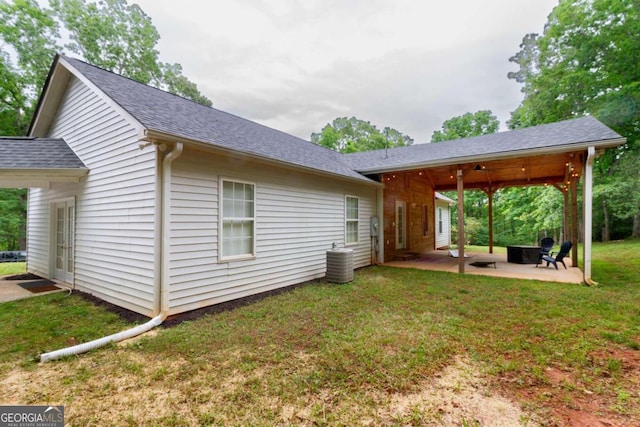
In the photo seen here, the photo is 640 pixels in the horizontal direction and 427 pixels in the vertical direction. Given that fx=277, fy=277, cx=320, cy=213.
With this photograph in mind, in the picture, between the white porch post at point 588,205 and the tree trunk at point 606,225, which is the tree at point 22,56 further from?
the tree trunk at point 606,225

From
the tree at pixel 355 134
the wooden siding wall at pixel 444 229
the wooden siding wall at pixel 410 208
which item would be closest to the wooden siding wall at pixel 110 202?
the wooden siding wall at pixel 410 208

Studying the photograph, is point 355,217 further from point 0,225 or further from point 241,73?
point 0,225

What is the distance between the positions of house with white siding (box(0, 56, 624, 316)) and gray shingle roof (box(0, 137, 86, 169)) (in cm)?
3

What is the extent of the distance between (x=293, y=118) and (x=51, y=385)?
85.9 ft

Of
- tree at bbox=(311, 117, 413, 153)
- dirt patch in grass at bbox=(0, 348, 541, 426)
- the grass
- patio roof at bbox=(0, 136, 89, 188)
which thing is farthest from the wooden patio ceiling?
tree at bbox=(311, 117, 413, 153)

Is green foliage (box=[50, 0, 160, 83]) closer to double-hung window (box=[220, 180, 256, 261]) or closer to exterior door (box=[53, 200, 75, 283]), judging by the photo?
exterior door (box=[53, 200, 75, 283])

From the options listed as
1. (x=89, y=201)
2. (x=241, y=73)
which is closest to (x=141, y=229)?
(x=89, y=201)

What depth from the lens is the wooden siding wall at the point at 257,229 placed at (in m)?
4.41

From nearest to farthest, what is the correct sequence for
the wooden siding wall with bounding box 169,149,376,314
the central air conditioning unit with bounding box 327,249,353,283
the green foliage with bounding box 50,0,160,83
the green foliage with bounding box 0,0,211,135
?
the wooden siding wall with bounding box 169,149,376,314 < the central air conditioning unit with bounding box 327,249,353,283 < the green foliage with bounding box 0,0,211,135 < the green foliage with bounding box 50,0,160,83

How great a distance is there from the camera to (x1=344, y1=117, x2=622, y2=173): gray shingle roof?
6.00m

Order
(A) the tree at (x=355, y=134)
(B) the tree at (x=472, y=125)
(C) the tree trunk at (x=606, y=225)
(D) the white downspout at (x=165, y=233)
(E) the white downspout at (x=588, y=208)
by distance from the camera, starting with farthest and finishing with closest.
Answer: (A) the tree at (x=355, y=134) < (B) the tree at (x=472, y=125) < (C) the tree trunk at (x=606, y=225) < (E) the white downspout at (x=588, y=208) < (D) the white downspout at (x=165, y=233)

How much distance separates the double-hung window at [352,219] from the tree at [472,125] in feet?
75.1

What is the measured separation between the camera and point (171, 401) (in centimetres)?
231

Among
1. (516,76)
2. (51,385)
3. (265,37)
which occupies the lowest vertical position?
(51,385)
